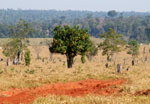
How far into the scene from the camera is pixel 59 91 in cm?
1611

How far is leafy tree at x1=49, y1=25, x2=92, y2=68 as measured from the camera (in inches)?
1259

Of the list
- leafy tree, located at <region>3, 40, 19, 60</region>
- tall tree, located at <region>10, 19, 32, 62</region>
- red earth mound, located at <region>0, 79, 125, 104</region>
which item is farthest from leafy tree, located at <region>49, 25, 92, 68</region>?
leafy tree, located at <region>3, 40, 19, 60</region>

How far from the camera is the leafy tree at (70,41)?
31984 millimetres

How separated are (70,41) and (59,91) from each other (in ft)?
54.2

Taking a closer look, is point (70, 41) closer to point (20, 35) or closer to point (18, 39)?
point (20, 35)

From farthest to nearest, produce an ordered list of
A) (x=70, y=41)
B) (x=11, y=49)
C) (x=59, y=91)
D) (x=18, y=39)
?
(x=11, y=49)
(x=18, y=39)
(x=70, y=41)
(x=59, y=91)

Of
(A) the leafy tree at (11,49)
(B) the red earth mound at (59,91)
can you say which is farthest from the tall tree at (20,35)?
(B) the red earth mound at (59,91)

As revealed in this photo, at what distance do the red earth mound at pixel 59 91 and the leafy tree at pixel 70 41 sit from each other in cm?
1183

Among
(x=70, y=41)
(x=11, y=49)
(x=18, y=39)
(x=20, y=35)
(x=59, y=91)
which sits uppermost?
(x=70, y=41)

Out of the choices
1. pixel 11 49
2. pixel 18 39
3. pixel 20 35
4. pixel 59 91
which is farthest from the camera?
pixel 11 49

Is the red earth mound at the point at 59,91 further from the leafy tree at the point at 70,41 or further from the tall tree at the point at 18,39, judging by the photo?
the tall tree at the point at 18,39

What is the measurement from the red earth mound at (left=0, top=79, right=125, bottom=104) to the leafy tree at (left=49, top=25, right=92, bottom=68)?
38.8ft

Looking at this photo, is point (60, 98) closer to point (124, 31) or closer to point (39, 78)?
point (39, 78)

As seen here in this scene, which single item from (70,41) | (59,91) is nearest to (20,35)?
(70,41)
